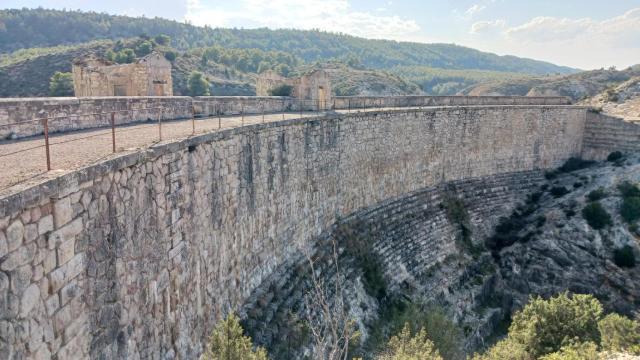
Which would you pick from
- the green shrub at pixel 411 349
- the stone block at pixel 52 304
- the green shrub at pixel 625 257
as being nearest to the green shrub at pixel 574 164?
the green shrub at pixel 625 257

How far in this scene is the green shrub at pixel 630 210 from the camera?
82.1 ft

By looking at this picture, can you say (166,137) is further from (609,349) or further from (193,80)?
(193,80)

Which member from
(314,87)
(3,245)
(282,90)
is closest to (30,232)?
(3,245)

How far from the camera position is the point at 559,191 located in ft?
95.4

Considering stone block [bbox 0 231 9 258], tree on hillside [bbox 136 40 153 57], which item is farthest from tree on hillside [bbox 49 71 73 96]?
stone block [bbox 0 231 9 258]

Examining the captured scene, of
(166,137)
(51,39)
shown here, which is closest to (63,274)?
(166,137)

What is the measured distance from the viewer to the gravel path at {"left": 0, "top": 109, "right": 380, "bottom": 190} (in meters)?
5.55

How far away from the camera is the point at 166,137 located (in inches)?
353

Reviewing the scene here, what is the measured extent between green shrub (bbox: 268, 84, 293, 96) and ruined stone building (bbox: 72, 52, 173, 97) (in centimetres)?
786

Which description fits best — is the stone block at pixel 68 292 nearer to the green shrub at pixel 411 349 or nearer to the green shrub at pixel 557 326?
the green shrub at pixel 411 349

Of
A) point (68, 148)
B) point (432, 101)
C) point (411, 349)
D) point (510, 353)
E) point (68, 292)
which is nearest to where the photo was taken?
point (68, 292)

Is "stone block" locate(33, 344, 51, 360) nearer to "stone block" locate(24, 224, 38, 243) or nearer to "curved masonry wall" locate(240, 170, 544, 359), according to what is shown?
"stone block" locate(24, 224, 38, 243)

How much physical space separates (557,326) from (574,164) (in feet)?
60.9

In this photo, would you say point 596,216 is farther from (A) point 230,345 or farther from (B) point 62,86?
(B) point 62,86
